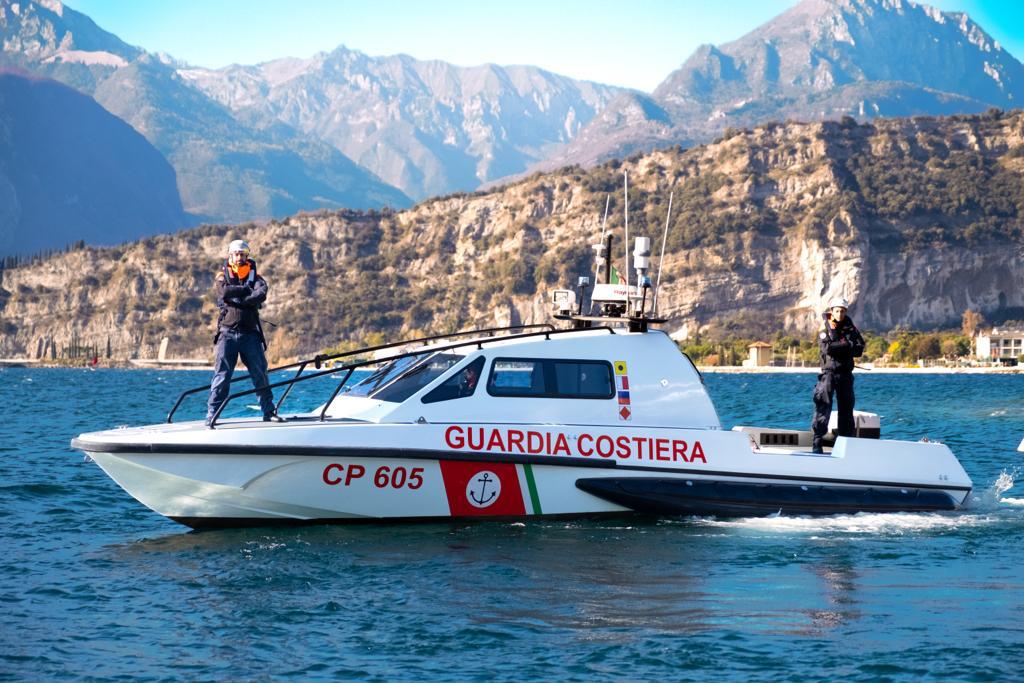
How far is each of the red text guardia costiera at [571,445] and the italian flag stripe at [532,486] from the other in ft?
0.62

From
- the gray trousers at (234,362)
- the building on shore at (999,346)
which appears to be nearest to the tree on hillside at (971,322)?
the building on shore at (999,346)

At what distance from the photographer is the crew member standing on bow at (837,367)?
14.0 meters

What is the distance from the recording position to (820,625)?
9.40m

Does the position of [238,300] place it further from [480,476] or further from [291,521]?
[480,476]

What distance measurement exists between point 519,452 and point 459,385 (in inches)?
37.7

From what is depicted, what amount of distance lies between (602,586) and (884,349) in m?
138

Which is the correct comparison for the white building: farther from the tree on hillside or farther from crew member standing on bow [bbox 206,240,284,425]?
crew member standing on bow [bbox 206,240,284,425]

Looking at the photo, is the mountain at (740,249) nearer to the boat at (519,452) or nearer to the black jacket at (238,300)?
the boat at (519,452)

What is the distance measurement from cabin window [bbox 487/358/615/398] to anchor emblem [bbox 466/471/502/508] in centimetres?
89

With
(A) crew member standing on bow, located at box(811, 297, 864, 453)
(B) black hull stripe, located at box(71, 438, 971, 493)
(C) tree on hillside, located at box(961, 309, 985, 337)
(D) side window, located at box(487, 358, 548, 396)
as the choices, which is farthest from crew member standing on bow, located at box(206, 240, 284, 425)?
(C) tree on hillside, located at box(961, 309, 985, 337)

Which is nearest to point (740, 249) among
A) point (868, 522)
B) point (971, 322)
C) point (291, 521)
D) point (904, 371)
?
point (971, 322)

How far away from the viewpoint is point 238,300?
12.8 meters

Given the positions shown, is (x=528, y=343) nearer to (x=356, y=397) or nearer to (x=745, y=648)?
(x=356, y=397)

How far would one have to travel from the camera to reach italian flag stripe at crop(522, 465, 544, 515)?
12797mm
